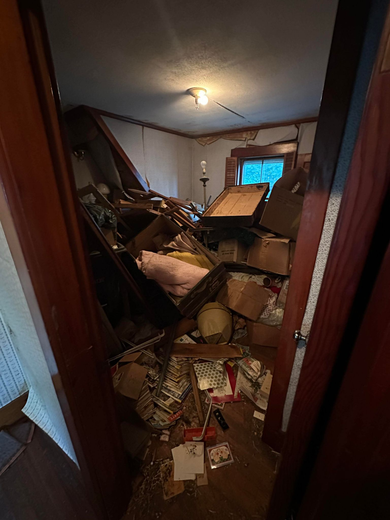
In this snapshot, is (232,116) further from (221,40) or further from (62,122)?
(62,122)

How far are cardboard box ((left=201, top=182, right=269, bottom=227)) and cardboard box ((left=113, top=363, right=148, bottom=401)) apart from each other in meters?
1.48

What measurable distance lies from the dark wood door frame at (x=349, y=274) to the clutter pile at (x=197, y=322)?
0.88 metres

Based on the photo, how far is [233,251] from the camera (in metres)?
2.24

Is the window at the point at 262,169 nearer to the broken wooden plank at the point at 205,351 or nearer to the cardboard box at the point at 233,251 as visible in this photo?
the cardboard box at the point at 233,251

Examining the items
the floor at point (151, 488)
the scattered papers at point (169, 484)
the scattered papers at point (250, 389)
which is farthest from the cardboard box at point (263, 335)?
the scattered papers at point (169, 484)

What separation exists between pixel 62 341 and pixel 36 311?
104 millimetres

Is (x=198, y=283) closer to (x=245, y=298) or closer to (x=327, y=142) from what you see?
(x=245, y=298)

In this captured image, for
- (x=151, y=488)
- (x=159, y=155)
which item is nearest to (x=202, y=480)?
(x=151, y=488)

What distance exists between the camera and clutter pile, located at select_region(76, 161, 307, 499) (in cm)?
124

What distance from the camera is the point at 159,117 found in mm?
2943

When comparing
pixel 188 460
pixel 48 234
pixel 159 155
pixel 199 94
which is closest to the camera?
pixel 48 234

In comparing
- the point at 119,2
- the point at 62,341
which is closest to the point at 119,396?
the point at 62,341

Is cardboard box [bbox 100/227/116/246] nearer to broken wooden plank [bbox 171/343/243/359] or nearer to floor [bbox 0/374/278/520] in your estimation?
broken wooden plank [bbox 171/343/243/359]

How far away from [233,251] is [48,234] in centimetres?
190
